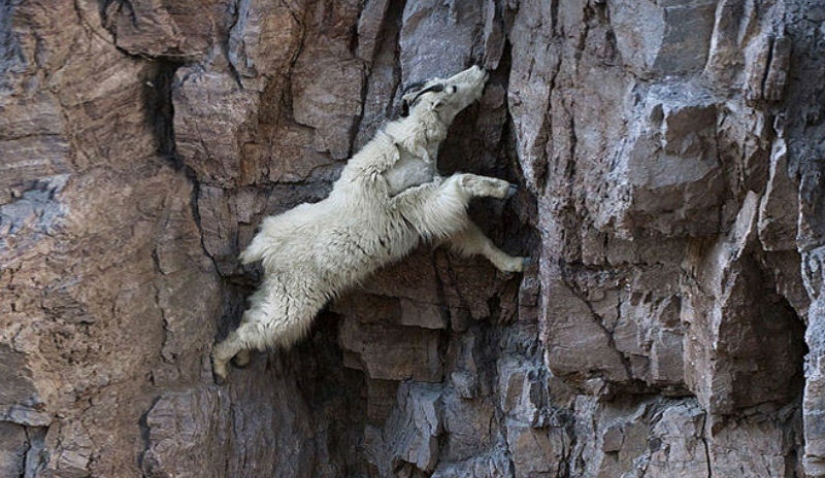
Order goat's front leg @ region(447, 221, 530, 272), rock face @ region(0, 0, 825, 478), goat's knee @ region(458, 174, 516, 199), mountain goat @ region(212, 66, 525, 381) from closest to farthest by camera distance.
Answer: rock face @ region(0, 0, 825, 478), goat's knee @ region(458, 174, 516, 199), mountain goat @ region(212, 66, 525, 381), goat's front leg @ region(447, 221, 530, 272)

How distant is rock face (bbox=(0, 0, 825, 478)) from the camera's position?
5.76 meters

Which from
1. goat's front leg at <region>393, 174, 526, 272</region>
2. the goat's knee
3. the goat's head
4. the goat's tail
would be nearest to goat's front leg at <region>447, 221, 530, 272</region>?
goat's front leg at <region>393, 174, 526, 272</region>

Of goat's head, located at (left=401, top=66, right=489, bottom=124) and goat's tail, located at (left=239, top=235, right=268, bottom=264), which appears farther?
goat's tail, located at (left=239, top=235, right=268, bottom=264)

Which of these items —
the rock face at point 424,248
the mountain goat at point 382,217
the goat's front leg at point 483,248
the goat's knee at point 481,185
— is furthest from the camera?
the goat's front leg at point 483,248

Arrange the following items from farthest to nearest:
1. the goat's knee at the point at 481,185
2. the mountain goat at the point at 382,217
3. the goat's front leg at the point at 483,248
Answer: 1. the goat's front leg at the point at 483,248
2. the mountain goat at the point at 382,217
3. the goat's knee at the point at 481,185

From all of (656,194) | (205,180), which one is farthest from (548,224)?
(205,180)

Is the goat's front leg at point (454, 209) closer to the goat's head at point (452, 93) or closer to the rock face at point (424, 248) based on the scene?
the rock face at point (424, 248)

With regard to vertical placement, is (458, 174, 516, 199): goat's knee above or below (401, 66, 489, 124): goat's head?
below

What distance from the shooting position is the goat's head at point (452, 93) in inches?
271

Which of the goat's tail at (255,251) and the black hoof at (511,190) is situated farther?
the goat's tail at (255,251)

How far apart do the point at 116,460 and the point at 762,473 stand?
4.03 meters

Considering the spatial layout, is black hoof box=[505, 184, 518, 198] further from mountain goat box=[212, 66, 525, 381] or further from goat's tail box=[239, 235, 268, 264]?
goat's tail box=[239, 235, 268, 264]

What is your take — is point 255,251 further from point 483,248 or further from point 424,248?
point 483,248

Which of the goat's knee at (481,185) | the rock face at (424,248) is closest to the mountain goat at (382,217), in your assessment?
the goat's knee at (481,185)
